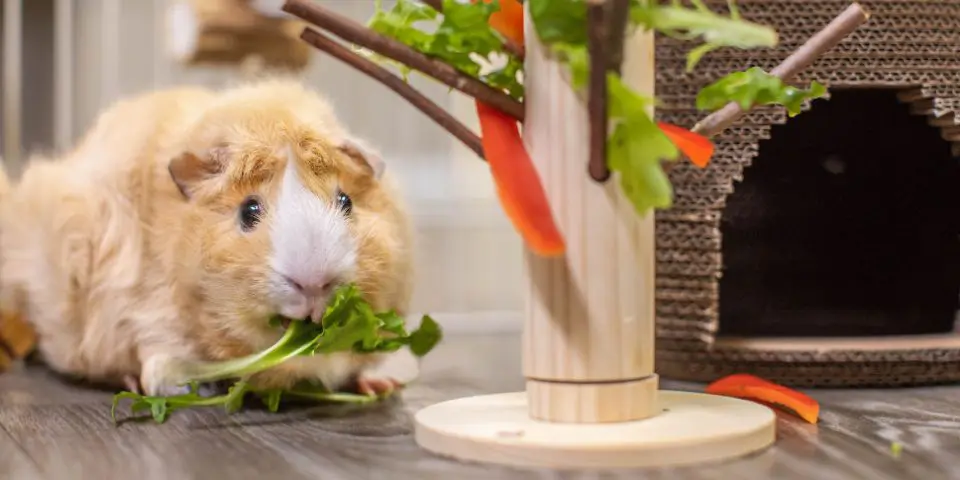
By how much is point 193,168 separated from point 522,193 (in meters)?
0.43

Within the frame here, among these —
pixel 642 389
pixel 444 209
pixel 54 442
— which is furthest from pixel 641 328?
pixel 444 209

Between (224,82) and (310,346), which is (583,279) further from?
(224,82)

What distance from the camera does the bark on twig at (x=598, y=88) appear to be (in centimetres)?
73

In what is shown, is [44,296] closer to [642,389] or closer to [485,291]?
[642,389]

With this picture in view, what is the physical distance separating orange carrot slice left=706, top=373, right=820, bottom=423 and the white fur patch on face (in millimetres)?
409

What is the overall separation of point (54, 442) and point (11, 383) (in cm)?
45

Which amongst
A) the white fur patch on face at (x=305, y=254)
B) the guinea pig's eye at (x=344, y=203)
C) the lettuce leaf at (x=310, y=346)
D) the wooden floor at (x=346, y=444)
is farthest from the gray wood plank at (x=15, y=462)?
the guinea pig's eye at (x=344, y=203)

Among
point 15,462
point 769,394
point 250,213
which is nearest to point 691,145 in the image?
point 769,394

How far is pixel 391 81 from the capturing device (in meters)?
0.86

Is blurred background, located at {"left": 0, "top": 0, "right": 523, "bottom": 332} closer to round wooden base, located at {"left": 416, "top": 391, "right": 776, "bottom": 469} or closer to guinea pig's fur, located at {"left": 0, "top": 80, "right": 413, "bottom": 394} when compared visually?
guinea pig's fur, located at {"left": 0, "top": 80, "right": 413, "bottom": 394}

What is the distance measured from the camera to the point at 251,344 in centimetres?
104

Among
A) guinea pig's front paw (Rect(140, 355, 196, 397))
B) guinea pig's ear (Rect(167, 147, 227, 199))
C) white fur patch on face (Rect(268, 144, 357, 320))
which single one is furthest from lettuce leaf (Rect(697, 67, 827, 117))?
guinea pig's front paw (Rect(140, 355, 196, 397))

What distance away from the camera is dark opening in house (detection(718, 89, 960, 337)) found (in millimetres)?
1247

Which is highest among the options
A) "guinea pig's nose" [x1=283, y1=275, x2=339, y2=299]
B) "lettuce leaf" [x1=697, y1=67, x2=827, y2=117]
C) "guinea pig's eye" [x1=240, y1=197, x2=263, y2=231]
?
"lettuce leaf" [x1=697, y1=67, x2=827, y2=117]
